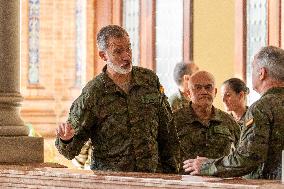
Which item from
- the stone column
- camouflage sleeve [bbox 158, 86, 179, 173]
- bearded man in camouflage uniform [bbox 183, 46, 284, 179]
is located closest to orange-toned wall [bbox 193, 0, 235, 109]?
the stone column

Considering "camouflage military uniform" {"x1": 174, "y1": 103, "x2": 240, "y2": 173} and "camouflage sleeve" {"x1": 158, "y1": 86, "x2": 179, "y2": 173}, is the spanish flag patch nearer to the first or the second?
"camouflage sleeve" {"x1": 158, "y1": 86, "x2": 179, "y2": 173}

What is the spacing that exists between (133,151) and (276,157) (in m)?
1.06

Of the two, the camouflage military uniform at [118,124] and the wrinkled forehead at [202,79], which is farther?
the wrinkled forehead at [202,79]

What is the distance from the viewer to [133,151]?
4734 millimetres

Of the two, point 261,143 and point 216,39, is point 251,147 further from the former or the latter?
point 216,39

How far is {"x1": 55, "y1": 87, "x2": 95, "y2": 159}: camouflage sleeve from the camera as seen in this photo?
476 cm

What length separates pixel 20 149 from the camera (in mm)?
5309

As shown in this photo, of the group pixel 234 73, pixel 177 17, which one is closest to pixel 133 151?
pixel 234 73

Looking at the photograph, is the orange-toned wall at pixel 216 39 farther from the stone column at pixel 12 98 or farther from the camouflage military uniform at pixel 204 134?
the stone column at pixel 12 98

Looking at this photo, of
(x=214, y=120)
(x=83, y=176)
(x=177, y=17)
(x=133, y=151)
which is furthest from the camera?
(x=177, y=17)

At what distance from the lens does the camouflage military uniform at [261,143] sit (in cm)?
380

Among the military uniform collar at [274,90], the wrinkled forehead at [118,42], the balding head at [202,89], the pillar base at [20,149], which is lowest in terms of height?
the pillar base at [20,149]

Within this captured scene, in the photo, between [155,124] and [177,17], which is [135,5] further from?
[155,124]

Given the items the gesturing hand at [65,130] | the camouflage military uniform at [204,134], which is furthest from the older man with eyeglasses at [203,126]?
the gesturing hand at [65,130]
